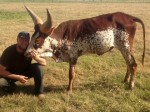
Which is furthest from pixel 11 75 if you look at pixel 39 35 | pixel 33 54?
pixel 39 35

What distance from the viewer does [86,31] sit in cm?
726

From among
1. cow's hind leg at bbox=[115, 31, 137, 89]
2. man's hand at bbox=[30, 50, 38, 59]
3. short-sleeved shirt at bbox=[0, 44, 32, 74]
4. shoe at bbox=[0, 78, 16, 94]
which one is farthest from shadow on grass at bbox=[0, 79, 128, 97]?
man's hand at bbox=[30, 50, 38, 59]

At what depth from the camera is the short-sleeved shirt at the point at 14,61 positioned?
265 inches

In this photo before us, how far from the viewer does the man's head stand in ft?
20.9

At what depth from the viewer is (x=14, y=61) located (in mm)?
6758

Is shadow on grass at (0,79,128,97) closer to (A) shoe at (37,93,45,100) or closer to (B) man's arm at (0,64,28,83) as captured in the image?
(A) shoe at (37,93,45,100)

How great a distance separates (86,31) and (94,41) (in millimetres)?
318

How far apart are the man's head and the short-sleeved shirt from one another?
191 mm

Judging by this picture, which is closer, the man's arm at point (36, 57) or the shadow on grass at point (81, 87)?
the man's arm at point (36, 57)

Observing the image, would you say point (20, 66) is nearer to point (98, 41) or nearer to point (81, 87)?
point (81, 87)

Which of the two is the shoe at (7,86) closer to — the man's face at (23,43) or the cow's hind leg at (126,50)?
the man's face at (23,43)

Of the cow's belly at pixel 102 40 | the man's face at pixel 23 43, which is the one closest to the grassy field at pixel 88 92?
the cow's belly at pixel 102 40

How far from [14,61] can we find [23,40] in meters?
0.64

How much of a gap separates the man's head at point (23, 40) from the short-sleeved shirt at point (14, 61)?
19 cm
